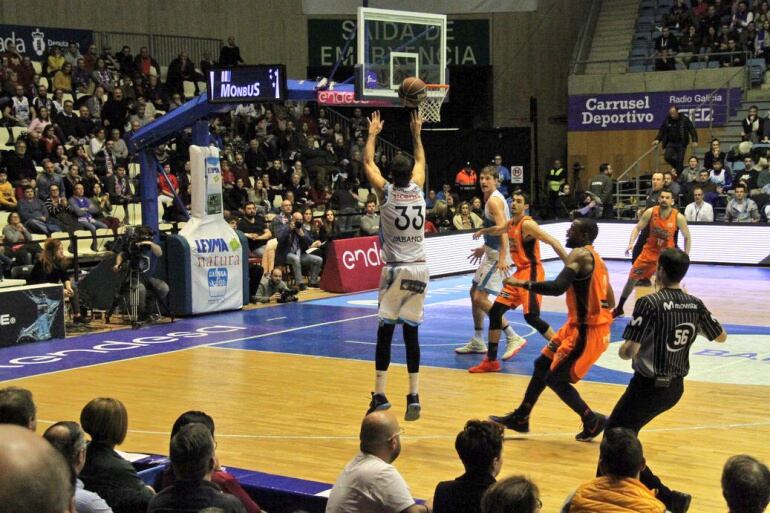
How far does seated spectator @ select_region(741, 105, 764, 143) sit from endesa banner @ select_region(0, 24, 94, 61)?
15490 millimetres

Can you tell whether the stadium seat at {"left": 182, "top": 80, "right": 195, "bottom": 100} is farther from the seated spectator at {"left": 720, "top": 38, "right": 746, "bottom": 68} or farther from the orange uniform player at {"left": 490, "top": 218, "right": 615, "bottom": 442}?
the orange uniform player at {"left": 490, "top": 218, "right": 615, "bottom": 442}

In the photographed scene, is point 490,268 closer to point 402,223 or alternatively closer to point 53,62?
point 402,223

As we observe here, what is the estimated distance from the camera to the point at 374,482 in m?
5.29

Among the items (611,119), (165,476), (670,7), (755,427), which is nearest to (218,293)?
(755,427)

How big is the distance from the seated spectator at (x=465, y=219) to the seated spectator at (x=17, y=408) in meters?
17.9

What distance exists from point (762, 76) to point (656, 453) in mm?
22732

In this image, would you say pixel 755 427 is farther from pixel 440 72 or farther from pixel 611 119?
pixel 611 119

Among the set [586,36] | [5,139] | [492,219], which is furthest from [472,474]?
[586,36]

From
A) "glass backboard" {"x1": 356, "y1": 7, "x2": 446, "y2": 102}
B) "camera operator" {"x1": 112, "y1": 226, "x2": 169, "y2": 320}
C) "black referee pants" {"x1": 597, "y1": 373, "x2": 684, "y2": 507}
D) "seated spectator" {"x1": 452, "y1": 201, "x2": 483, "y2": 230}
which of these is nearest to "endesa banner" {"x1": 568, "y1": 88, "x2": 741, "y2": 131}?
"seated spectator" {"x1": 452, "y1": 201, "x2": 483, "y2": 230}

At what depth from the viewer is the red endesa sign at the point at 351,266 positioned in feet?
63.6

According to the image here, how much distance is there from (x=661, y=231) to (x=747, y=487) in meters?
10.7

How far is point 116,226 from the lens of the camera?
795 inches

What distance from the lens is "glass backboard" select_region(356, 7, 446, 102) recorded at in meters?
17.7

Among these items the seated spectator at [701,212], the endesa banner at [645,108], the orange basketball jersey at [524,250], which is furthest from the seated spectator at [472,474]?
the endesa banner at [645,108]
